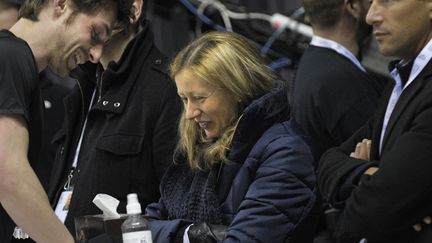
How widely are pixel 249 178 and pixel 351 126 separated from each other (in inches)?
34.1

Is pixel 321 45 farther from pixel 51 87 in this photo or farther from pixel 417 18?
pixel 51 87

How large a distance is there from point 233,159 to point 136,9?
4.19 feet

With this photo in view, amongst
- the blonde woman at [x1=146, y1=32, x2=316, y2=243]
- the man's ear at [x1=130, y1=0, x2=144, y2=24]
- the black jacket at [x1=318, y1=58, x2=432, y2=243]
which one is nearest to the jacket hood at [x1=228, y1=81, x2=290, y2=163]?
the blonde woman at [x1=146, y1=32, x2=316, y2=243]

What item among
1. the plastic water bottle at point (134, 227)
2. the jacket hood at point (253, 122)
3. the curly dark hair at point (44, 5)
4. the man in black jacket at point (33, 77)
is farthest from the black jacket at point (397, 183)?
the curly dark hair at point (44, 5)

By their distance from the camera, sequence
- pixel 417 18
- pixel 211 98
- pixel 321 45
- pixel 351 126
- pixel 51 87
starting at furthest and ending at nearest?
pixel 51 87 < pixel 321 45 < pixel 351 126 < pixel 211 98 < pixel 417 18

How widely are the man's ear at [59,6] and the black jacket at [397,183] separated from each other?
4.34ft

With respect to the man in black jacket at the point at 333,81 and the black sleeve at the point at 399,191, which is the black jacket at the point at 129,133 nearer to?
the man in black jacket at the point at 333,81

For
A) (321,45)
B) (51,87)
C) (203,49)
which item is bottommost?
(51,87)

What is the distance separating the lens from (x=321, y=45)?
466 centimetres

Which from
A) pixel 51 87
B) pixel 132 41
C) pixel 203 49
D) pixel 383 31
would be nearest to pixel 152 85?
pixel 132 41

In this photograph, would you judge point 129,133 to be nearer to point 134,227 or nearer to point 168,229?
point 168,229

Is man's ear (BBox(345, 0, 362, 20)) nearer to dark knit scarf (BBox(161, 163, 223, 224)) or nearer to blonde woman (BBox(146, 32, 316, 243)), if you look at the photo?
blonde woman (BBox(146, 32, 316, 243))

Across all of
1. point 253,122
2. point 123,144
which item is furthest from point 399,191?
point 123,144

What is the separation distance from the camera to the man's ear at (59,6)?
3.90 meters
